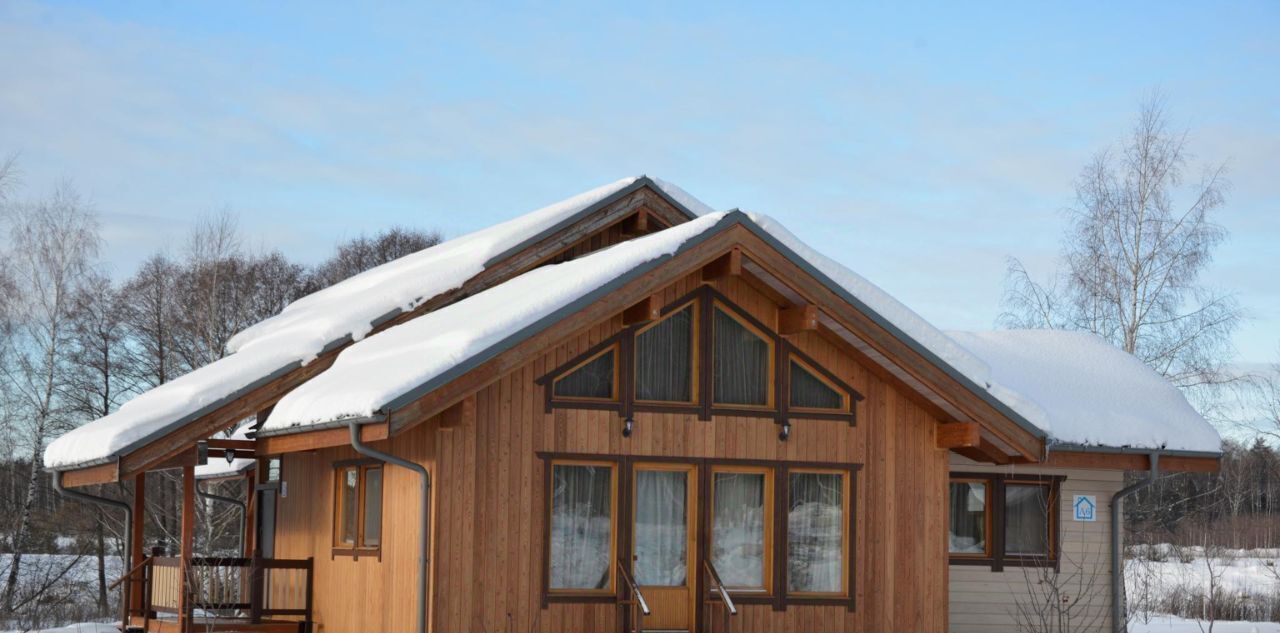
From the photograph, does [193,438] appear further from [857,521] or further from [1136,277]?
[1136,277]

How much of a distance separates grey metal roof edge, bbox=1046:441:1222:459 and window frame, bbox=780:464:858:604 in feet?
8.74

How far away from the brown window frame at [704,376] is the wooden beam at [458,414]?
2.57ft

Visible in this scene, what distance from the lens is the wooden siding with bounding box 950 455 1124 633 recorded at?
16188 millimetres

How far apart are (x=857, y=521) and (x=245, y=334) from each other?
978 centimetres

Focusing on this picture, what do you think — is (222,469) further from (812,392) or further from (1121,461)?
(1121,461)

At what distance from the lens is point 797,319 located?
1332 cm

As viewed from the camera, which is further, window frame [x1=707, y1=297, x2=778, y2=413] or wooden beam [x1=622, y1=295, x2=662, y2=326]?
window frame [x1=707, y1=297, x2=778, y2=413]

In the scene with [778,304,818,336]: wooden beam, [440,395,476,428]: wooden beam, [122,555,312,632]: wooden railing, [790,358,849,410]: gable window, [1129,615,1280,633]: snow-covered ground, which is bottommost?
[1129,615,1280,633]: snow-covered ground

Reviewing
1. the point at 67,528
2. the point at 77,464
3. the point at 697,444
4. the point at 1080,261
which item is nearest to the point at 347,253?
the point at 67,528

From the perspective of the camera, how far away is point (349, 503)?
14.4 metres

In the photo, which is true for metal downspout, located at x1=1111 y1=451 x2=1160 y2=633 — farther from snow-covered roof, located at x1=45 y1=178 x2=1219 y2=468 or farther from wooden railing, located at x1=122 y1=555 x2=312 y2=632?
wooden railing, located at x1=122 y1=555 x2=312 y2=632

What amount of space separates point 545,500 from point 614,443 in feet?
2.70

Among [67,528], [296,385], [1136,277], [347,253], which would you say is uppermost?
[347,253]

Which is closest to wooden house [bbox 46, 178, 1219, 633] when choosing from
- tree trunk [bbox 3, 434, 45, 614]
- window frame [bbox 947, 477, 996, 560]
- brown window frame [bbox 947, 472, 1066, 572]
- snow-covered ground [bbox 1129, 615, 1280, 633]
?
brown window frame [bbox 947, 472, 1066, 572]
